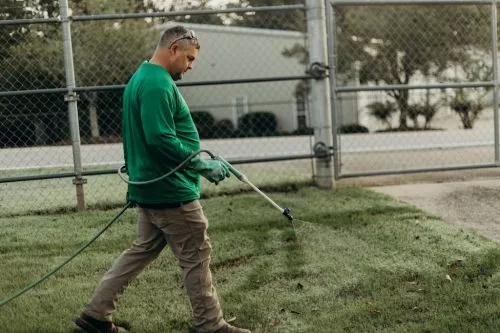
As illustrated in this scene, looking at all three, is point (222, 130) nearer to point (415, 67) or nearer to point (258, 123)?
point (258, 123)

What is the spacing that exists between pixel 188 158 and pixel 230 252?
7.12ft

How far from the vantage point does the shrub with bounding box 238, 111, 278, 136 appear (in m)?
25.3

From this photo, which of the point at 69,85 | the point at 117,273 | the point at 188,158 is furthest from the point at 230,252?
the point at 69,85

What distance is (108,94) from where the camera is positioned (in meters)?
15.6

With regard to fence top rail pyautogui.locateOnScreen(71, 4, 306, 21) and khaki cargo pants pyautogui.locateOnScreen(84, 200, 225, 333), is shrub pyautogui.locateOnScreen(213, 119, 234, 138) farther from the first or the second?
khaki cargo pants pyautogui.locateOnScreen(84, 200, 225, 333)

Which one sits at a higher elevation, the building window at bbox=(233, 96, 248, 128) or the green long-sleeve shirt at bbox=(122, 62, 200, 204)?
the green long-sleeve shirt at bbox=(122, 62, 200, 204)

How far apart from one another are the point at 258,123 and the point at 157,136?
76.5 feet

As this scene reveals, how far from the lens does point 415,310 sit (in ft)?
14.5

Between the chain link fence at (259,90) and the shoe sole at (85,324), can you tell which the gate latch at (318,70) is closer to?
the chain link fence at (259,90)

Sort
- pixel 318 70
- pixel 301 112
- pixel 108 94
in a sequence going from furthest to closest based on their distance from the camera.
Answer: pixel 301 112
pixel 108 94
pixel 318 70

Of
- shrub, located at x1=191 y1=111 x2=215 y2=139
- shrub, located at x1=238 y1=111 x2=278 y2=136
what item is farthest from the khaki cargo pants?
shrub, located at x1=238 y1=111 x2=278 y2=136

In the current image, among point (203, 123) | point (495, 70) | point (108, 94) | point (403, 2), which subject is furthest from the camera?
point (203, 123)

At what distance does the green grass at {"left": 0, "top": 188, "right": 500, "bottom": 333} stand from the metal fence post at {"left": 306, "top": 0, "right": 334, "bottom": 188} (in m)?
1.10

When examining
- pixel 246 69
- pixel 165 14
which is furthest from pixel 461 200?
pixel 246 69
